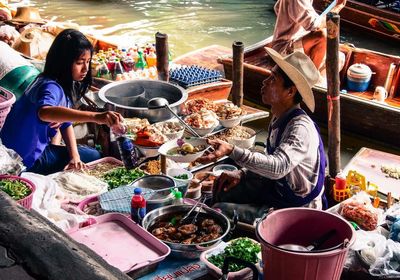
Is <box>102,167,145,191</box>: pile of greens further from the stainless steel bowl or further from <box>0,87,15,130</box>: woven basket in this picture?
<box>0,87,15,130</box>: woven basket

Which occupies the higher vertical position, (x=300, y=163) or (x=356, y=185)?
(x=300, y=163)

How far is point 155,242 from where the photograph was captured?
3.86 meters

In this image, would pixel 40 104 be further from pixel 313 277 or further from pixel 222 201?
pixel 313 277

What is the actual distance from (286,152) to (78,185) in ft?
5.57

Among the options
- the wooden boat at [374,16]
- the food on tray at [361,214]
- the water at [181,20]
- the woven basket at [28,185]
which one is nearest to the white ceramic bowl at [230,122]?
the food on tray at [361,214]

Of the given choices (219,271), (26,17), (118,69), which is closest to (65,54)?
(219,271)

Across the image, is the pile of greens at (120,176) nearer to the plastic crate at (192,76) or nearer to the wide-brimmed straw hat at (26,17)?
the plastic crate at (192,76)

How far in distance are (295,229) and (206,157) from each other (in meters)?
0.93

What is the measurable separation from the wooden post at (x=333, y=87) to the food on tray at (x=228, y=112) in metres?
0.94

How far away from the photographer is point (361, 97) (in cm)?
780

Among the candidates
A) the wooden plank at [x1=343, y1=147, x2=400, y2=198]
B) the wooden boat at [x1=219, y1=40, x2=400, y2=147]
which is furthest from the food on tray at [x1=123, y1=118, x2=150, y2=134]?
the wooden boat at [x1=219, y1=40, x2=400, y2=147]

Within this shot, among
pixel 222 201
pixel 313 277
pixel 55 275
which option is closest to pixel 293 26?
pixel 222 201

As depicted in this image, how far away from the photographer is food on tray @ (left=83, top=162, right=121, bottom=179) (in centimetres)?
500

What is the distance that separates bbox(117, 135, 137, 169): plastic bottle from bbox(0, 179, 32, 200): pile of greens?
47.8 inches
